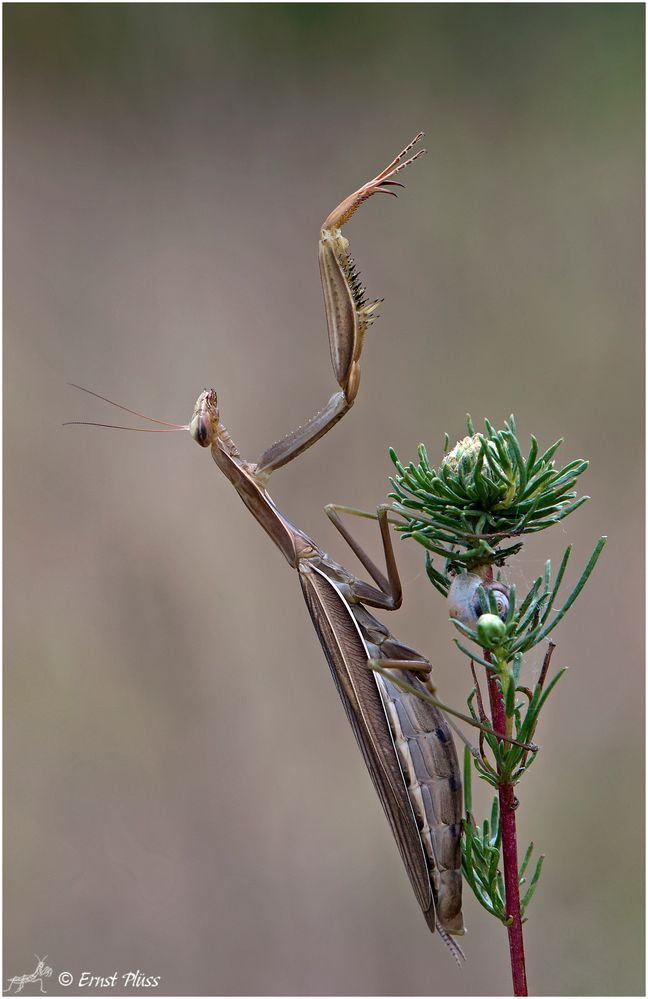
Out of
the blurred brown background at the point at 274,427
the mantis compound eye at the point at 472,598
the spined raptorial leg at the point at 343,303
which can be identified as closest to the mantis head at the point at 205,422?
the spined raptorial leg at the point at 343,303

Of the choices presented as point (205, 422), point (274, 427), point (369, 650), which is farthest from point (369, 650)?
point (274, 427)

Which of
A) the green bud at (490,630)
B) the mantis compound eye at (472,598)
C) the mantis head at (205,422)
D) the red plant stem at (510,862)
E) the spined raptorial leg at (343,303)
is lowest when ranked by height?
the red plant stem at (510,862)

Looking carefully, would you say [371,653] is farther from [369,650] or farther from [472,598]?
[472,598]

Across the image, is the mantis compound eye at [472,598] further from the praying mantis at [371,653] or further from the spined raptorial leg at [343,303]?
the spined raptorial leg at [343,303]

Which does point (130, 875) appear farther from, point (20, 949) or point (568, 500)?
point (568, 500)

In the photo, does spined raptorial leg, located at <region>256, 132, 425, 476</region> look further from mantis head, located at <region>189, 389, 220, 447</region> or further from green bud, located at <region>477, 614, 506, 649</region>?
green bud, located at <region>477, 614, 506, 649</region>

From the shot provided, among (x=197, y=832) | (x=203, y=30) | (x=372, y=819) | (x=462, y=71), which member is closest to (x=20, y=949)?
(x=197, y=832)
